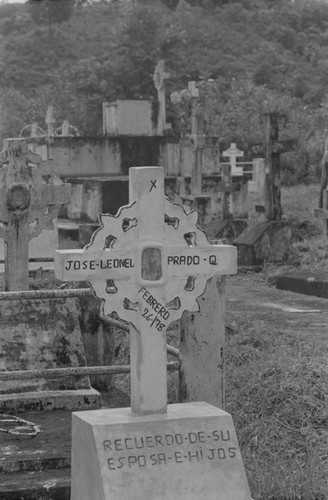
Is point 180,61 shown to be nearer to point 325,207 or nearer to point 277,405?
point 325,207

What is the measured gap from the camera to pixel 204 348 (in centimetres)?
518

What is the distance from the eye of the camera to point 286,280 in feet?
36.5

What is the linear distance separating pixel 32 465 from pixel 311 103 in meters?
39.0

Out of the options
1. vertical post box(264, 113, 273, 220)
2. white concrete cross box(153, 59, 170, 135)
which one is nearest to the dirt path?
vertical post box(264, 113, 273, 220)

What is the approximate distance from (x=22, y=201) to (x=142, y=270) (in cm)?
295

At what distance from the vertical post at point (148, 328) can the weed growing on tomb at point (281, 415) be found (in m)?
1.17

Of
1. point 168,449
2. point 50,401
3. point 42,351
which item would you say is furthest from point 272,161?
→ point 168,449

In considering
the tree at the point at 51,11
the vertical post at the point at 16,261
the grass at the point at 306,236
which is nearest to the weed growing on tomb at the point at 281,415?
the vertical post at the point at 16,261

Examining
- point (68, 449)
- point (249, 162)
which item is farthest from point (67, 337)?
point (249, 162)

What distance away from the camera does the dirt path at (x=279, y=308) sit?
8.38 m

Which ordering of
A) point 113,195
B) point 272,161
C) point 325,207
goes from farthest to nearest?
1. point 113,195
2. point 272,161
3. point 325,207

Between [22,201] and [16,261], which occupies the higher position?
[22,201]

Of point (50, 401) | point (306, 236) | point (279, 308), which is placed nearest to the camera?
point (50, 401)

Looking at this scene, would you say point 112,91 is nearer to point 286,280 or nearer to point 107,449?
point 286,280
